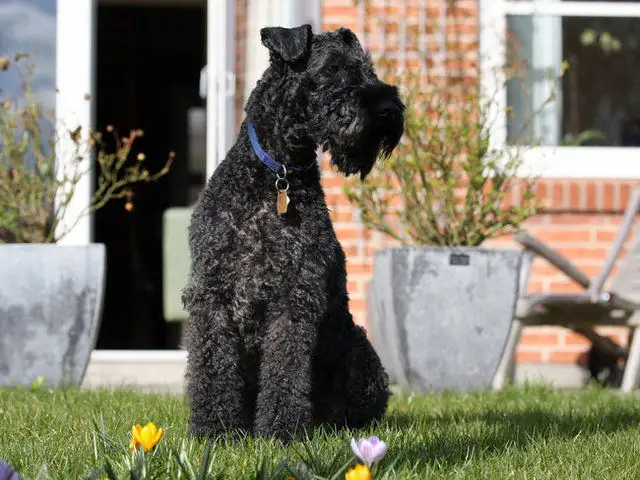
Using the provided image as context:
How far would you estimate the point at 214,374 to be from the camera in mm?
3752

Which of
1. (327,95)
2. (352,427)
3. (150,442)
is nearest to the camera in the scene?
(150,442)

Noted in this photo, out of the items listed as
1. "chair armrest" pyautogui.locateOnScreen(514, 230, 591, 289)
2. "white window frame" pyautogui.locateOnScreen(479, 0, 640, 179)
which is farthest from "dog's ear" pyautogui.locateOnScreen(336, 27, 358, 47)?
"white window frame" pyautogui.locateOnScreen(479, 0, 640, 179)

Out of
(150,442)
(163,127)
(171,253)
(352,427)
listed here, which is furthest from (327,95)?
(163,127)

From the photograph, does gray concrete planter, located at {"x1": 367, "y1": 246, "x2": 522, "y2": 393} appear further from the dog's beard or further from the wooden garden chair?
the dog's beard

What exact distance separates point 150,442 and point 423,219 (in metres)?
3.48

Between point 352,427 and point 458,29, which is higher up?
point 458,29

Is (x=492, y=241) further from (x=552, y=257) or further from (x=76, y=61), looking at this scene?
(x=76, y=61)

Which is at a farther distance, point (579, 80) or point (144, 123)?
point (144, 123)

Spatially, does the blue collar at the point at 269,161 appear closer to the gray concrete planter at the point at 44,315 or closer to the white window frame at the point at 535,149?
the gray concrete planter at the point at 44,315

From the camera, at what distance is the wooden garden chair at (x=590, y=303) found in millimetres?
6207

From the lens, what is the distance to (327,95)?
3.74 m

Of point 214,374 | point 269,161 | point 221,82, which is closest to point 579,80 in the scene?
point 221,82

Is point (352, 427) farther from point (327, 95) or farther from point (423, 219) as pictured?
point (423, 219)

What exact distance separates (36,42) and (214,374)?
443 cm
